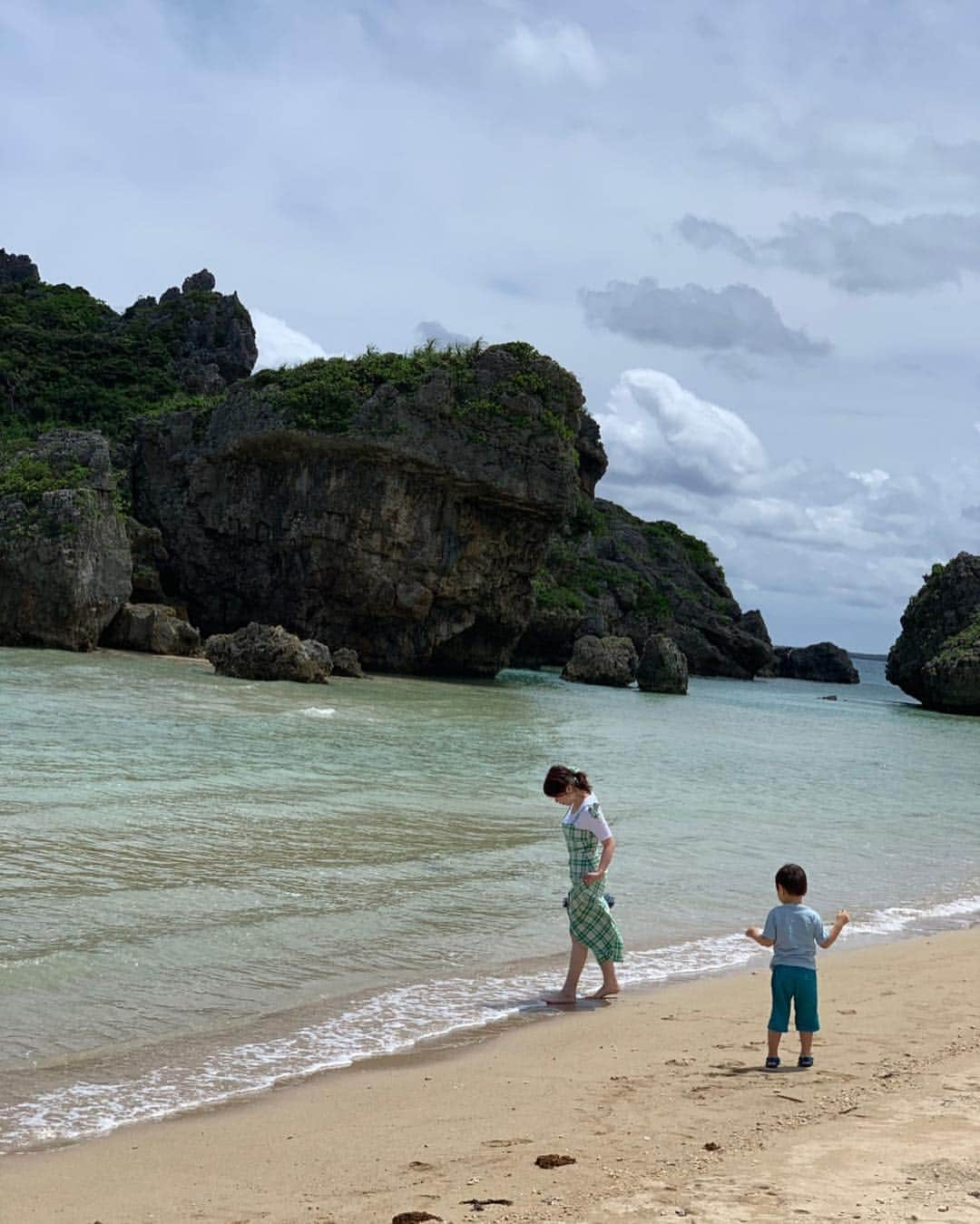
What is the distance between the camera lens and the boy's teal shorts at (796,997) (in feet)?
21.0

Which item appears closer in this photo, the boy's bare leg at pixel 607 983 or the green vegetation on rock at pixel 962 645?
the boy's bare leg at pixel 607 983

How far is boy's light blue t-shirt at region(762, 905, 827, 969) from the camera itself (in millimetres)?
6574

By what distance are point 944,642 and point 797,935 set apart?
190ft

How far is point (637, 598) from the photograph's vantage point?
267 ft

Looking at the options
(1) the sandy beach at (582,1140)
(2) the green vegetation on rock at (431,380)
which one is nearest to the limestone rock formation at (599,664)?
(2) the green vegetation on rock at (431,380)

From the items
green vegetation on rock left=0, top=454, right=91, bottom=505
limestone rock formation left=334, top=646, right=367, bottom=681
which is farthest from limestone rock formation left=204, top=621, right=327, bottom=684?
green vegetation on rock left=0, top=454, right=91, bottom=505

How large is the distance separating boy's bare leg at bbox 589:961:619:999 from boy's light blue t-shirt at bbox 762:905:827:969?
1664 mm

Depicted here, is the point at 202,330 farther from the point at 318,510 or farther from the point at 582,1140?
the point at 582,1140

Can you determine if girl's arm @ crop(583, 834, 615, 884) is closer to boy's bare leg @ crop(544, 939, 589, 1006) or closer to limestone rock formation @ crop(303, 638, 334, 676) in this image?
boy's bare leg @ crop(544, 939, 589, 1006)

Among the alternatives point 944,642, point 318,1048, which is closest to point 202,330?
point 944,642

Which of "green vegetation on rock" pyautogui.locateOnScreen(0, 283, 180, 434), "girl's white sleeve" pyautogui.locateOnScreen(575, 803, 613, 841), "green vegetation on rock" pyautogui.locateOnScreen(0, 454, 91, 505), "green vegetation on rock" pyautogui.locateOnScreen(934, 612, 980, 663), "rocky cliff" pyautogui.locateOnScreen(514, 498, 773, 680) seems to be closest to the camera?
"girl's white sleeve" pyautogui.locateOnScreen(575, 803, 613, 841)

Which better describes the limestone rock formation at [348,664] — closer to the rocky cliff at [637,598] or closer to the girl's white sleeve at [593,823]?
the rocky cliff at [637,598]

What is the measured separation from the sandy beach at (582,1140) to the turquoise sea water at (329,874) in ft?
1.77

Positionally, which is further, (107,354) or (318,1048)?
(107,354)
